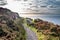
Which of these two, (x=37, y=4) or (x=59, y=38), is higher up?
(x=37, y=4)

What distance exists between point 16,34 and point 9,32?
1.00 ft

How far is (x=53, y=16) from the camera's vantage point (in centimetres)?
1541

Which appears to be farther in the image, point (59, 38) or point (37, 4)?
point (37, 4)

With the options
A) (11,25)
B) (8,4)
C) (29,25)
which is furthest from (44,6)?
(11,25)

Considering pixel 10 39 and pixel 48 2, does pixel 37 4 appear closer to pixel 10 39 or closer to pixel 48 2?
pixel 48 2

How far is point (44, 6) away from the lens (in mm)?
15922

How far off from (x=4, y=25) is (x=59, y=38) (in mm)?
2816

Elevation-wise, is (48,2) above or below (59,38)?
above

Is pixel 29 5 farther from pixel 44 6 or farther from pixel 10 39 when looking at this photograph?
pixel 10 39

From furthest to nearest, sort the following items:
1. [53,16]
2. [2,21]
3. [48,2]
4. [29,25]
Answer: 1. [48,2]
2. [53,16]
3. [29,25]
4. [2,21]

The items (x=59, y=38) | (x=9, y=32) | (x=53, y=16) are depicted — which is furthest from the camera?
(x=53, y=16)

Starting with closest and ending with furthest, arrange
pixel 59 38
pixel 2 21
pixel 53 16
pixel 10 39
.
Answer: pixel 10 39, pixel 2 21, pixel 59 38, pixel 53 16

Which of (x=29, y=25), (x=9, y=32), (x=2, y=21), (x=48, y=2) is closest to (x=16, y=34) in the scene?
(x=9, y=32)

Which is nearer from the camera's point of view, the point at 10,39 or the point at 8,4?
the point at 10,39
